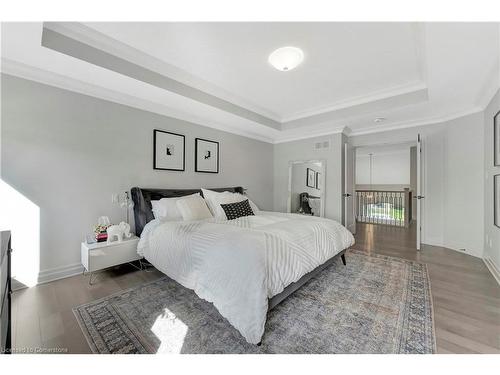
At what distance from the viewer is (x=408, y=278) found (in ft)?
8.21

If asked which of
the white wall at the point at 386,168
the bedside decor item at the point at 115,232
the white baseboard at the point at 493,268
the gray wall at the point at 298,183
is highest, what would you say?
the white wall at the point at 386,168

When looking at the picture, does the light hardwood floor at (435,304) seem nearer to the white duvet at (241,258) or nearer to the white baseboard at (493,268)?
the white baseboard at (493,268)

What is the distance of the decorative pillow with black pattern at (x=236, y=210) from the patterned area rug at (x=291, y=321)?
1.12 metres

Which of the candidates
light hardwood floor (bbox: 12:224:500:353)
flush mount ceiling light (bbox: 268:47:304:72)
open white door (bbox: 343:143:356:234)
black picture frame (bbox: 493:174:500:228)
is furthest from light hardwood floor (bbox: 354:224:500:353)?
flush mount ceiling light (bbox: 268:47:304:72)

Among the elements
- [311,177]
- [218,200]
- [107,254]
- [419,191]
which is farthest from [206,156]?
[419,191]

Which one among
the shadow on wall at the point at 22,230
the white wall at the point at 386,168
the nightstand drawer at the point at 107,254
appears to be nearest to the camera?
the shadow on wall at the point at 22,230

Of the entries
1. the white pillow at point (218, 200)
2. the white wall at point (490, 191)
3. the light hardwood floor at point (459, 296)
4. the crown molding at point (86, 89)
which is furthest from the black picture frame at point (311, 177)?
the white wall at point (490, 191)

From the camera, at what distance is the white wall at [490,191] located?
2.69m

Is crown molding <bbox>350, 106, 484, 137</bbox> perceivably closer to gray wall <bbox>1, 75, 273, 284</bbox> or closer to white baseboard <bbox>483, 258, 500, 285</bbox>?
white baseboard <bbox>483, 258, 500, 285</bbox>

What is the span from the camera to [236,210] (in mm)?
3092

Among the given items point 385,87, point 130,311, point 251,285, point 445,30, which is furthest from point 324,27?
point 130,311

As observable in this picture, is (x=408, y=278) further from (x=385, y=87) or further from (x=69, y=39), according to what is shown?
(x=69, y=39)

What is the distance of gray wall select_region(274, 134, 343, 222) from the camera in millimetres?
4441
